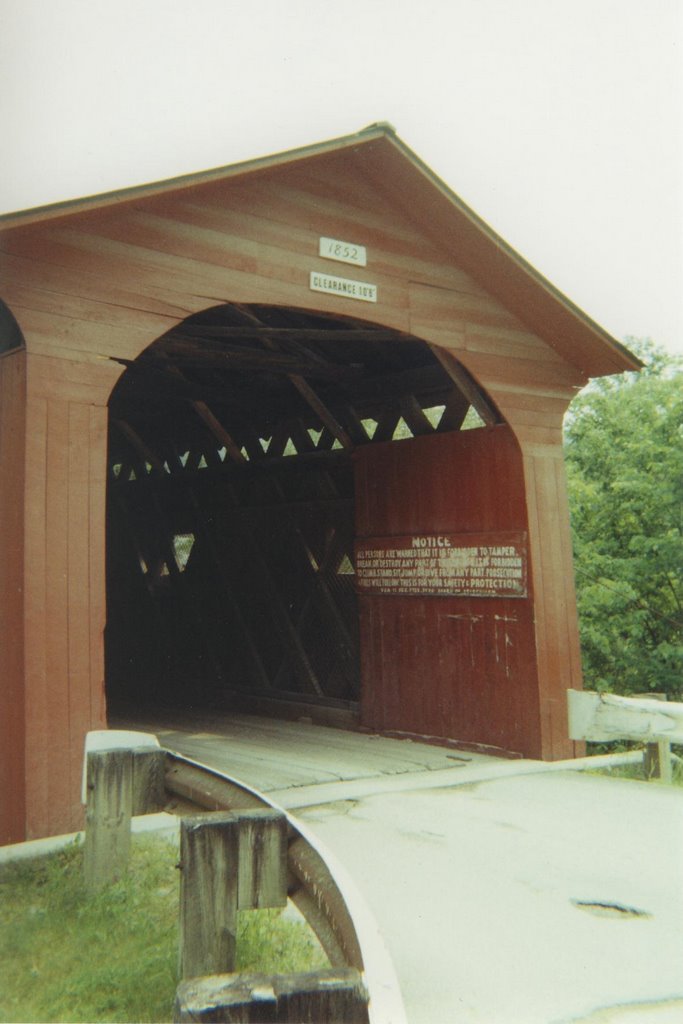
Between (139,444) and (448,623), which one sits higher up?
(139,444)

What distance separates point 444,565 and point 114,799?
4230 mm

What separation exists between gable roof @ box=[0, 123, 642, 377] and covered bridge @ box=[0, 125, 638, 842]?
0.07 feet

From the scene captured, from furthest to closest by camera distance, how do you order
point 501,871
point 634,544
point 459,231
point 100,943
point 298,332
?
1. point 634,544
2. point 298,332
3. point 459,231
4. point 501,871
5. point 100,943

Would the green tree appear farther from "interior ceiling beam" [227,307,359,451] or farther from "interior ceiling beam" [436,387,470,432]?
"interior ceiling beam" [436,387,470,432]

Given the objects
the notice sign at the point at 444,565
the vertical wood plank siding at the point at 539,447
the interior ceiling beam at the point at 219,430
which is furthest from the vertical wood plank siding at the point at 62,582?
Answer: the interior ceiling beam at the point at 219,430

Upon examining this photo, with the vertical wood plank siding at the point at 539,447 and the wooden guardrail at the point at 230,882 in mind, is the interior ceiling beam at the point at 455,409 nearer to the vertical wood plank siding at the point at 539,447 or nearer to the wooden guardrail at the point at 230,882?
the vertical wood plank siding at the point at 539,447

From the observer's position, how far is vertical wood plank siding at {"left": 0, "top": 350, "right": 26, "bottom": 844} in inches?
191

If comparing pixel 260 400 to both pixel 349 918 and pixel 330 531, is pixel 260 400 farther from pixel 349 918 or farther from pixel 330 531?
pixel 349 918

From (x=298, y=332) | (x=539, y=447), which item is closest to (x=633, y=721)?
(x=539, y=447)

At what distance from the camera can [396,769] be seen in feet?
22.7

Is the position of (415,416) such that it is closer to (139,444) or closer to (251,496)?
(251,496)

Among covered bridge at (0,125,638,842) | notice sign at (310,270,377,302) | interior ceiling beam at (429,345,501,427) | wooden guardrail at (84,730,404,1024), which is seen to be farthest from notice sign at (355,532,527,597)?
wooden guardrail at (84,730,404,1024)

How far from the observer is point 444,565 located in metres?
A: 7.93

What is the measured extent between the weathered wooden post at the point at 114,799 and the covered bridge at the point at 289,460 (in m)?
0.74
